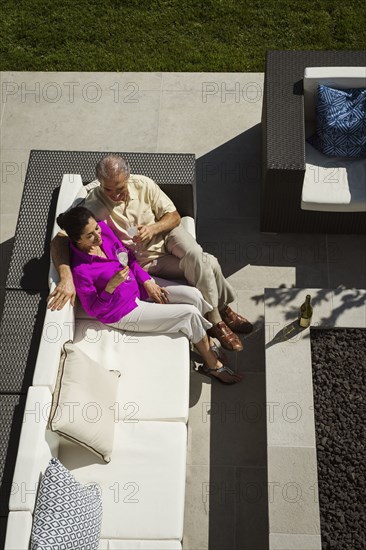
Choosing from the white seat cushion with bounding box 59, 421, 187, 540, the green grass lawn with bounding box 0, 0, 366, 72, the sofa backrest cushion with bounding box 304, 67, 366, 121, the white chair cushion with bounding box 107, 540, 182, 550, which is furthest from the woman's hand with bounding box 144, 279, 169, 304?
the green grass lawn with bounding box 0, 0, 366, 72

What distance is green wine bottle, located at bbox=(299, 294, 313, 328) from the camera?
4.54 meters

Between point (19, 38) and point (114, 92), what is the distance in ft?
Result: 3.55

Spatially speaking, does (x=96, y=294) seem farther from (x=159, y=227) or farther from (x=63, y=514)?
(x=63, y=514)

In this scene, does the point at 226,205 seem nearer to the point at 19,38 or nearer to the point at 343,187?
the point at 343,187

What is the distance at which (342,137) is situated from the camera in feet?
16.9

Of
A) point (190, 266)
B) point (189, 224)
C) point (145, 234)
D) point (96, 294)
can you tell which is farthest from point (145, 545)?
point (189, 224)

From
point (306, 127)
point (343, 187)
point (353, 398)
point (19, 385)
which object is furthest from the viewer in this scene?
point (306, 127)

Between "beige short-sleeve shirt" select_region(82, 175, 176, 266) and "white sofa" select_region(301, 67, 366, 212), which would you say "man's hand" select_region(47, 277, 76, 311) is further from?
"white sofa" select_region(301, 67, 366, 212)

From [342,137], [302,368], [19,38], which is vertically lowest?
[302,368]

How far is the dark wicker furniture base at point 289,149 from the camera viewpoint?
4.93m

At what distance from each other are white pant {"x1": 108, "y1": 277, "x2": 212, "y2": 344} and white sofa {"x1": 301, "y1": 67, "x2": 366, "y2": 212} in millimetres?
1148

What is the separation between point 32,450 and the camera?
3707 millimetres

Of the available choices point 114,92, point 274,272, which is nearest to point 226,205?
point 274,272

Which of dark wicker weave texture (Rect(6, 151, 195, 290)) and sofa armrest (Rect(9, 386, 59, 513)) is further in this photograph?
dark wicker weave texture (Rect(6, 151, 195, 290))
